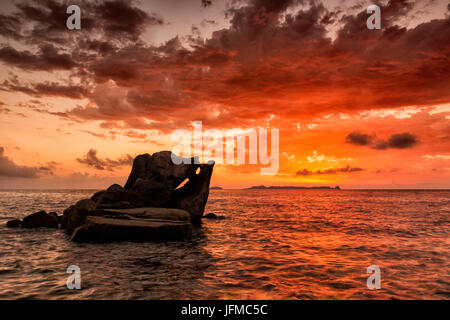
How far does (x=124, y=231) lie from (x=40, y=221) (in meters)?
14.6

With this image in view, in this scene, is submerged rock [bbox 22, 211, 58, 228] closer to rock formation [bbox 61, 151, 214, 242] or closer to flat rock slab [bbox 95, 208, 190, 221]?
rock formation [bbox 61, 151, 214, 242]

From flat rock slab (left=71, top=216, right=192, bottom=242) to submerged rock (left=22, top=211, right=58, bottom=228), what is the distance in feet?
34.7

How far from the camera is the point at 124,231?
19.4 metres

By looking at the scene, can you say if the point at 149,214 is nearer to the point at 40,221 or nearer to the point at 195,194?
the point at 195,194

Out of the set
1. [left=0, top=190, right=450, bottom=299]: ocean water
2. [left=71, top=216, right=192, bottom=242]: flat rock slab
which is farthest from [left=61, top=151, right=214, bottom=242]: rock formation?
[left=0, top=190, right=450, bottom=299]: ocean water

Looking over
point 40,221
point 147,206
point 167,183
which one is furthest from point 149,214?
point 40,221

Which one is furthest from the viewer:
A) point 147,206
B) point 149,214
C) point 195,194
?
point 195,194

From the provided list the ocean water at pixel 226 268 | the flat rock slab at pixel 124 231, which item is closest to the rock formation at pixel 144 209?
the flat rock slab at pixel 124 231

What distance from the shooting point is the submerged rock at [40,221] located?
27516mm

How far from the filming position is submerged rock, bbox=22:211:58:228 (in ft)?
90.3

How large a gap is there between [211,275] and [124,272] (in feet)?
13.1

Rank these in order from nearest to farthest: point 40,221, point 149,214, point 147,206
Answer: point 149,214
point 147,206
point 40,221

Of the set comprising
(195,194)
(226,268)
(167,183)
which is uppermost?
(167,183)
